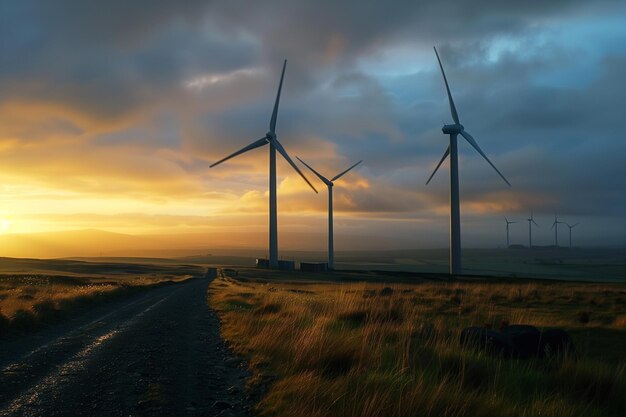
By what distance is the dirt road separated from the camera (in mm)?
9070

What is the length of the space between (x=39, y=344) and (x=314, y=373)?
35.4 feet

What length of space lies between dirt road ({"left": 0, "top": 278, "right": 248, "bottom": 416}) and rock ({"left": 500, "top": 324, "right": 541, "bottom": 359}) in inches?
294

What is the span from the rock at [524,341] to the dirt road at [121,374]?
748 centimetres

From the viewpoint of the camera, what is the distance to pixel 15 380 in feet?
36.3

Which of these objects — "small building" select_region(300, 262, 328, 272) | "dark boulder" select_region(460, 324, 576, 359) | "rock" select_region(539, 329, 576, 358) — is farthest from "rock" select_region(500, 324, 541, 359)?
"small building" select_region(300, 262, 328, 272)

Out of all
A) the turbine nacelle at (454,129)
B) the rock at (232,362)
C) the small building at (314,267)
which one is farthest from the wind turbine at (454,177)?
the rock at (232,362)

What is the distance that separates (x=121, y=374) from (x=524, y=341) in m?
10.6

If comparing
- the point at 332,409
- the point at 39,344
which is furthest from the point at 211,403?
the point at 39,344

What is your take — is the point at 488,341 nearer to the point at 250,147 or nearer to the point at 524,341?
the point at 524,341

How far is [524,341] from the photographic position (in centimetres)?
1452

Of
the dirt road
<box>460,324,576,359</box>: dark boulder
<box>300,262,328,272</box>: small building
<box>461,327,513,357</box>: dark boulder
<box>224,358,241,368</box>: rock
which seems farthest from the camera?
<box>300,262,328,272</box>: small building

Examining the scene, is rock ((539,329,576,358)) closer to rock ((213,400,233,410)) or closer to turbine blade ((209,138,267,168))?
rock ((213,400,233,410))

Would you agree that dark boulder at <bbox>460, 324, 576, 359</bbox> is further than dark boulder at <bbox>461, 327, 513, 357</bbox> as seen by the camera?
Yes

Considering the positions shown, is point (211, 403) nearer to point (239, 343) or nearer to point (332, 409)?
point (332, 409)
